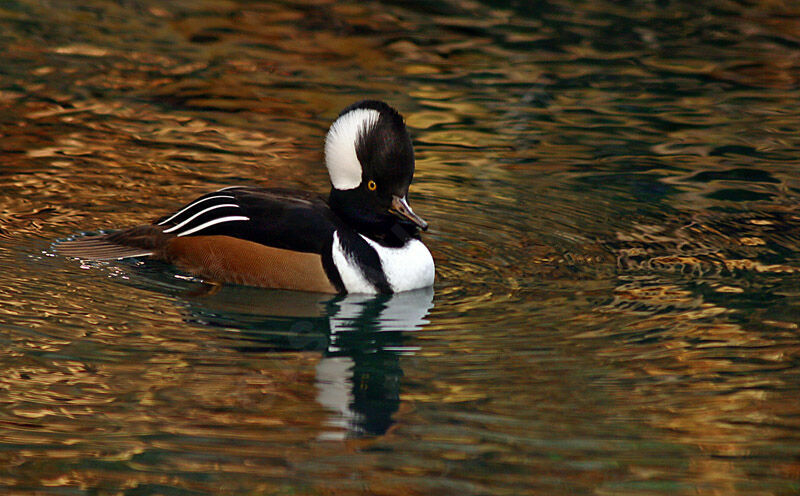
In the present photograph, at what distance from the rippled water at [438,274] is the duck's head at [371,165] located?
1.75 feet

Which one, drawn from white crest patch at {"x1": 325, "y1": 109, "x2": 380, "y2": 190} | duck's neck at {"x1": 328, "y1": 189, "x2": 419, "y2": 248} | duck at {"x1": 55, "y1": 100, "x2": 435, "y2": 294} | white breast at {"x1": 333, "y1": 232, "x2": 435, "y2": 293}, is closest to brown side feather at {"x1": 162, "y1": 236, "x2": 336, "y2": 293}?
duck at {"x1": 55, "y1": 100, "x2": 435, "y2": 294}

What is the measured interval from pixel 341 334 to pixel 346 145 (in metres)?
1.13

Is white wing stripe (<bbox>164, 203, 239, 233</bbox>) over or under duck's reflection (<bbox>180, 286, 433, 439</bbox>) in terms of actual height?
over

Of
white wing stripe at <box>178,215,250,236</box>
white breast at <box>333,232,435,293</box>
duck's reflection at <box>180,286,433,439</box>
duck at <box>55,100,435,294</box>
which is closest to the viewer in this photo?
duck's reflection at <box>180,286,433,439</box>

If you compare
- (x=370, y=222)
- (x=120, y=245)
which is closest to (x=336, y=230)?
(x=370, y=222)

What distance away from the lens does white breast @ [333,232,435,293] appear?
7.14m

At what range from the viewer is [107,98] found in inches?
446

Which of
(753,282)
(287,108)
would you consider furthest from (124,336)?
(287,108)

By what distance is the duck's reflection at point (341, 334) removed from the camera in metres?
5.72

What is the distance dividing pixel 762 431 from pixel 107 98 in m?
7.66

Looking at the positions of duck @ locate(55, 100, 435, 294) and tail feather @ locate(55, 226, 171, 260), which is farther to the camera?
tail feather @ locate(55, 226, 171, 260)

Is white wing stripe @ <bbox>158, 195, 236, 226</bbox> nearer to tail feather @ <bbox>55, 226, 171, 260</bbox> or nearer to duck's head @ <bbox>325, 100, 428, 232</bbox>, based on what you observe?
tail feather @ <bbox>55, 226, 171, 260</bbox>

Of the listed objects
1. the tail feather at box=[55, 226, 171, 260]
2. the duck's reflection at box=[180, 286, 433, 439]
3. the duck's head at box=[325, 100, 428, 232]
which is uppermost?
the duck's head at box=[325, 100, 428, 232]

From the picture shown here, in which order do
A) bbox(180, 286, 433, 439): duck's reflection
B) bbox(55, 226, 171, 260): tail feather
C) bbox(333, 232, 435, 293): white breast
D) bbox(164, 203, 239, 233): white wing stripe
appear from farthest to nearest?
bbox(55, 226, 171, 260): tail feather, bbox(164, 203, 239, 233): white wing stripe, bbox(333, 232, 435, 293): white breast, bbox(180, 286, 433, 439): duck's reflection
